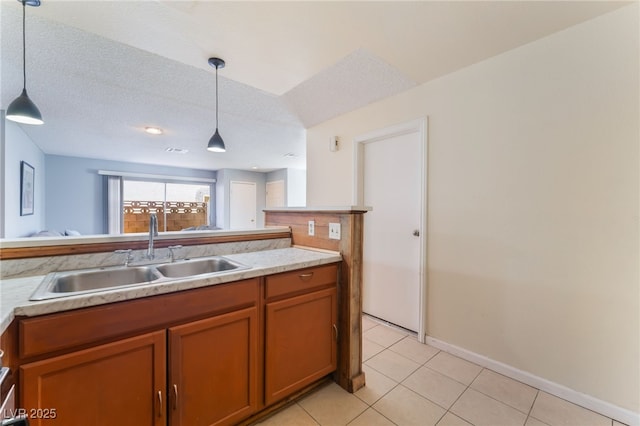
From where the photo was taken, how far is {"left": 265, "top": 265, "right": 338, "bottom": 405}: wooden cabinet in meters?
1.42

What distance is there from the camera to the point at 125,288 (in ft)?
3.36

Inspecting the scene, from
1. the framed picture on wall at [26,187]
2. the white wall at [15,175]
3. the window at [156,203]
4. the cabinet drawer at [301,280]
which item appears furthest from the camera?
the window at [156,203]

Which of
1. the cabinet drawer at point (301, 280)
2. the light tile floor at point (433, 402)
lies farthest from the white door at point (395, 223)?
the cabinet drawer at point (301, 280)

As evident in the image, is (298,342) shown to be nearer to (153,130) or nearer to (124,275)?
(124,275)

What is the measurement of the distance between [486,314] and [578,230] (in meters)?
0.82

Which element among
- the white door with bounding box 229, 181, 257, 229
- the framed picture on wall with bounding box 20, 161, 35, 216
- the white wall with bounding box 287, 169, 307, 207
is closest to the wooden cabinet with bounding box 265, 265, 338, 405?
the framed picture on wall with bounding box 20, 161, 35, 216

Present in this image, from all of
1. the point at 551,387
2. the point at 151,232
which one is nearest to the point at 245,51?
the point at 151,232

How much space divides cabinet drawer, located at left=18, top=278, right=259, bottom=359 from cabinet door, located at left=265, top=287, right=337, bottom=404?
0.80ft

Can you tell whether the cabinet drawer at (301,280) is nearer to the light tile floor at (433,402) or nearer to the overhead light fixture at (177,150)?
the light tile floor at (433,402)

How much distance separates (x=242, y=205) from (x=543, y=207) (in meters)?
7.11

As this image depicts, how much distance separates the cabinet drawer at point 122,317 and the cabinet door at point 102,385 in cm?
4

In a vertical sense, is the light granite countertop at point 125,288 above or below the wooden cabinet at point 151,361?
above

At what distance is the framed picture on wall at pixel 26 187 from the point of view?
3.59 meters

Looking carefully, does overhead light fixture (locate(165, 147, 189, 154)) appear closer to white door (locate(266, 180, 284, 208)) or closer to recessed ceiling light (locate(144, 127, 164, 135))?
recessed ceiling light (locate(144, 127, 164, 135))
